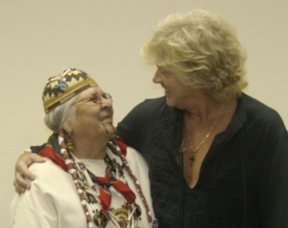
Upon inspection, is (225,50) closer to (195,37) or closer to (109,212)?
(195,37)

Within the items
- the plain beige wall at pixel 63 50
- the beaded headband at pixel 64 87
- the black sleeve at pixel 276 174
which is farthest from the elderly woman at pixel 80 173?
the plain beige wall at pixel 63 50

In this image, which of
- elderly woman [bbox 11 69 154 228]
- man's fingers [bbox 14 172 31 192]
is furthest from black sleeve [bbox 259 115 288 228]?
man's fingers [bbox 14 172 31 192]

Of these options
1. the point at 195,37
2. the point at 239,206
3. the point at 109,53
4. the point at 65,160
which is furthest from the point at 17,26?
the point at 239,206

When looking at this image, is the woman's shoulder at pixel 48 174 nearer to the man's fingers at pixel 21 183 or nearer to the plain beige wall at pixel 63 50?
the man's fingers at pixel 21 183

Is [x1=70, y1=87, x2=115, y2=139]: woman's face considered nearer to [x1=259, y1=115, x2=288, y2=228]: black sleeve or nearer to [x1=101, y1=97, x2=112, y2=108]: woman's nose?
[x1=101, y1=97, x2=112, y2=108]: woman's nose

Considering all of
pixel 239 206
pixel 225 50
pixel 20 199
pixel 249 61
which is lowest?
pixel 239 206

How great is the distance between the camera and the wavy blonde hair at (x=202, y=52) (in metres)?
1.55

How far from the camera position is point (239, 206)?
1647 millimetres

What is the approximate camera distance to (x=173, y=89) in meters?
1.64

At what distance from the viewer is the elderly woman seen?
5.26 ft

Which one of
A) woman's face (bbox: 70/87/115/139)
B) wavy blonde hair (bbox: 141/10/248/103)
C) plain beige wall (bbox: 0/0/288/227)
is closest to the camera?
wavy blonde hair (bbox: 141/10/248/103)

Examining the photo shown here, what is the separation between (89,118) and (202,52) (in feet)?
1.62

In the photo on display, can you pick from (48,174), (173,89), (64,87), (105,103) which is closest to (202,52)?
(173,89)

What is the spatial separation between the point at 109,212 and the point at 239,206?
0.48 meters
